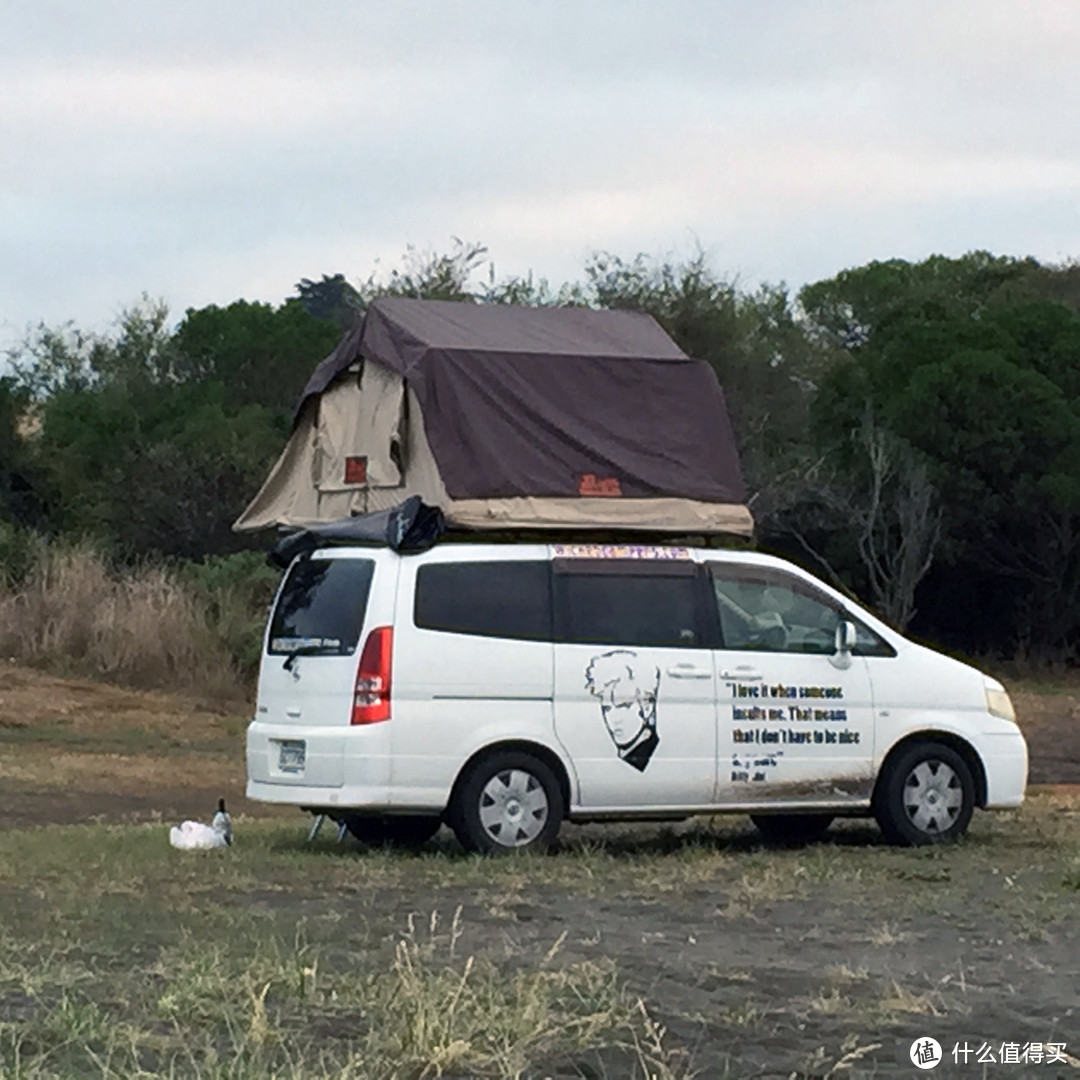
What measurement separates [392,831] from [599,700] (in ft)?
6.47

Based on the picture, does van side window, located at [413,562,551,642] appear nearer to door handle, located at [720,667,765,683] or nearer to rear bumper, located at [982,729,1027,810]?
door handle, located at [720,667,765,683]

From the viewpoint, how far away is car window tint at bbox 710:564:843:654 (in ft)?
41.6

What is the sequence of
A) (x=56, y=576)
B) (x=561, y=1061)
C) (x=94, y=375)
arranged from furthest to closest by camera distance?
(x=94, y=375)
(x=56, y=576)
(x=561, y=1061)

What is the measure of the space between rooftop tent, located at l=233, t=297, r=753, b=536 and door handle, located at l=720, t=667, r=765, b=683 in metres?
1.06

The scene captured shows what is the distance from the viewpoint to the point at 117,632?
27031 millimetres

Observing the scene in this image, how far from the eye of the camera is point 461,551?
1218 centimetres

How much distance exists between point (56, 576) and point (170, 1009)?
21974mm

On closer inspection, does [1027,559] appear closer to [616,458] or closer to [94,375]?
[616,458]

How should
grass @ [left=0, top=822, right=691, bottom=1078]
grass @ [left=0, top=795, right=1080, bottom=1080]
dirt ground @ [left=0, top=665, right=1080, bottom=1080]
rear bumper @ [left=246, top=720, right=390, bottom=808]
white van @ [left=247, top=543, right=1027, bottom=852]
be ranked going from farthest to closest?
white van @ [left=247, top=543, right=1027, bottom=852], rear bumper @ [left=246, top=720, right=390, bottom=808], dirt ground @ [left=0, top=665, right=1080, bottom=1080], grass @ [left=0, top=795, right=1080, bottom=1080], grass @ [left=0, top=822, right=691, bottom=1078]

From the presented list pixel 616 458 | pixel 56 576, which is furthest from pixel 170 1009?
pixel 56 576

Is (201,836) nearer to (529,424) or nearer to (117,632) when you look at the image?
(529,424)

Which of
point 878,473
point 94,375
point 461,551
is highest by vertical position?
point 94,375

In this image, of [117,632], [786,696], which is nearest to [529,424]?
[786,696]

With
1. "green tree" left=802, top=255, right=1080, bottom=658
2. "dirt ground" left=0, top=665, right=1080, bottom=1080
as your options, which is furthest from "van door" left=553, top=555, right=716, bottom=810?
"green tree" left=802, top=255, right=1080, bottom=658
